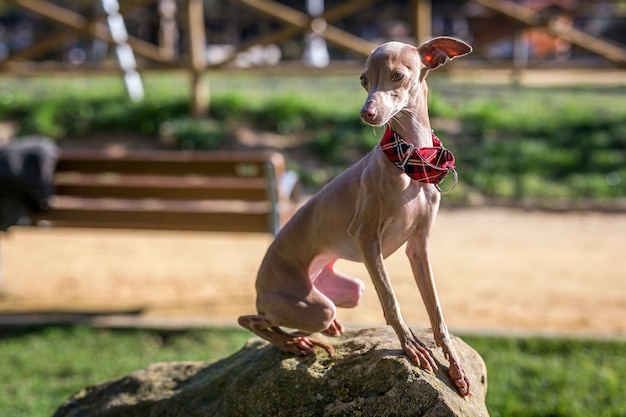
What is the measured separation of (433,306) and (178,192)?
395 centimetres

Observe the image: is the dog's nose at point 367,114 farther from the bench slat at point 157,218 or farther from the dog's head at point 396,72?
the bench slat at point 157,218

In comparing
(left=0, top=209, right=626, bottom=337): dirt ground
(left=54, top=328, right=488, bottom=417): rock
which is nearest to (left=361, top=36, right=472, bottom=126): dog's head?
(left=54, top=328, right=488, bottom=417): rock

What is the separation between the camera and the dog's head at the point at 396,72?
2342 mm

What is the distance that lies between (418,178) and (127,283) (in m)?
4.79

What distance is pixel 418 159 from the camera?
2.52 m

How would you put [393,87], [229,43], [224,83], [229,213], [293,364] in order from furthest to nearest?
1. [229,43]
2. [224,83]
3. [229,213]
4. [293,364]
5. [393,87]

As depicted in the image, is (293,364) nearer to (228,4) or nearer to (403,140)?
(403,140)

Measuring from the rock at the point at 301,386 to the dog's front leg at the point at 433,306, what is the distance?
0.04 meters

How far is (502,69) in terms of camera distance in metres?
11.8

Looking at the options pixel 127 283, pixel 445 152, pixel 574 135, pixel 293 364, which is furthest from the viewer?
pixel 574 135

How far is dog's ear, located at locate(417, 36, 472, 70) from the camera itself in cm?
254

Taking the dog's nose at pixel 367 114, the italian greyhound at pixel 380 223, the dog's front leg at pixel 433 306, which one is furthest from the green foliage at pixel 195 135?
the dog's nose at pixel 367 114

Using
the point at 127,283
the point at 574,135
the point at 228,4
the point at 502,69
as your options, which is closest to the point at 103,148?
the point at 127,283

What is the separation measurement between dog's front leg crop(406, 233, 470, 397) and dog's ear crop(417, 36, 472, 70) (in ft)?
1.91
